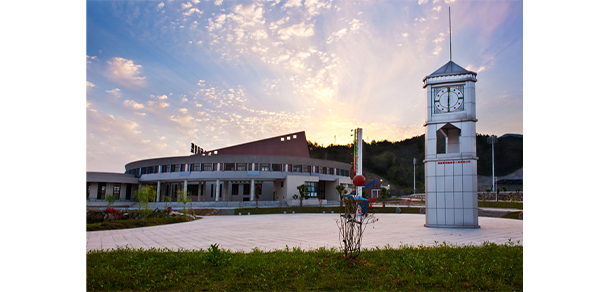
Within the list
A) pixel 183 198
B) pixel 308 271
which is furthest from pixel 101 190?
pixel 308 271

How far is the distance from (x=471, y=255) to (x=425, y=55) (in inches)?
246

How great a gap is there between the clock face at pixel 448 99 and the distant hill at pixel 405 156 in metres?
62.1

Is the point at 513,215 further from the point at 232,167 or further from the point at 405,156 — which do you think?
the point at 405,156

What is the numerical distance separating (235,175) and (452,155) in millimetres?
28797

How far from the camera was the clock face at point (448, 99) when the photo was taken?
13320 mm

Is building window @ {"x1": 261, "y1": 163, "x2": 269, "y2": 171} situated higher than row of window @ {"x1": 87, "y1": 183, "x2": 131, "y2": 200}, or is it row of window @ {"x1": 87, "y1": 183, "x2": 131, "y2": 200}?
building window @ {"x1": 261, "y1": 163, "x2": 269, "y2": 171}

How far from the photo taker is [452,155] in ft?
43.4

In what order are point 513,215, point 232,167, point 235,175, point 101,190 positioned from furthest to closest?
point 101,190
point 232,167
point 235,175
point 513,215

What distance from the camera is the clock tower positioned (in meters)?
12.8

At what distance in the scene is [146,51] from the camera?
8016mm

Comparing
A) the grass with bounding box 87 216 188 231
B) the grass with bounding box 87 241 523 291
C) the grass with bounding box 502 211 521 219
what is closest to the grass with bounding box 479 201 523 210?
the grass with bounding box 502 211 521 219

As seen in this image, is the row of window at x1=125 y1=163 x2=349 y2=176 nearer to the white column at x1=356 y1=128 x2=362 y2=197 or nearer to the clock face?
the white column at x1=356 y1=128 x2=362 y2=197
